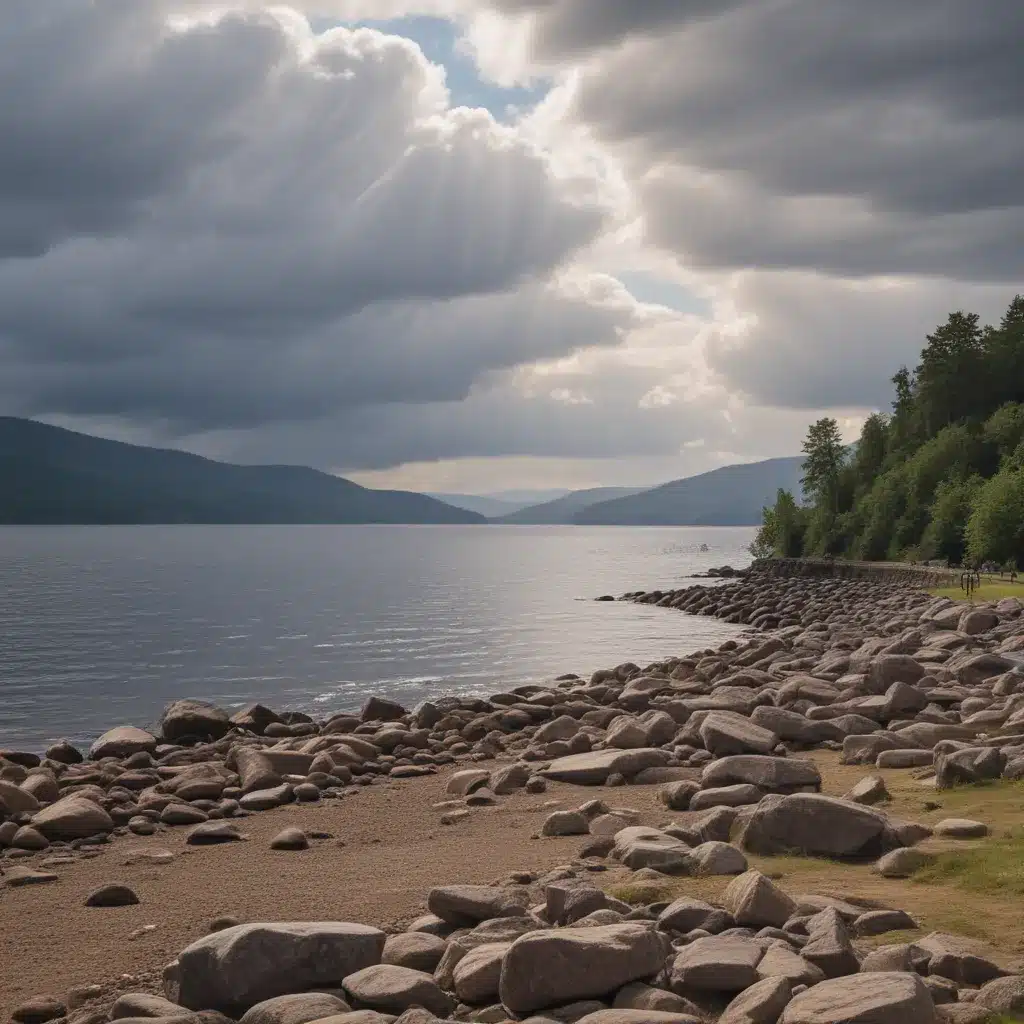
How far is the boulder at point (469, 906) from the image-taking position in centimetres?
855

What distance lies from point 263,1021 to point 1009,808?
7.83m

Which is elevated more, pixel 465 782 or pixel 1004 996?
pixel 1004 996

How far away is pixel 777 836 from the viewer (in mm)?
10312

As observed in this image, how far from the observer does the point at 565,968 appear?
22.6 ft

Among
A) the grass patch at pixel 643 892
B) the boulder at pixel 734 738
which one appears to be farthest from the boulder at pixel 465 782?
the grass patch at pixel 643 892

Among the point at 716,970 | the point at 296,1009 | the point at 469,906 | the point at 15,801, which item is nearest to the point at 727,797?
the point at 469,906

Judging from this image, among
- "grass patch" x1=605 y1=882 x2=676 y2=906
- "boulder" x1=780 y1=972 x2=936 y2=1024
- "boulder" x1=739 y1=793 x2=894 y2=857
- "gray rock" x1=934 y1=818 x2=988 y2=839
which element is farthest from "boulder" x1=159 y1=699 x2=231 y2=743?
"boulder" x1=780 y1=972 x2=936 y2=1024

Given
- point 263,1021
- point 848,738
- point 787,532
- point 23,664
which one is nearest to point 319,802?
point 848,738

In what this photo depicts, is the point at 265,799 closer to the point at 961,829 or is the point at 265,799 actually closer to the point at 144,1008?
the point at 144,1008

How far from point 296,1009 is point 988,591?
49.4 meters

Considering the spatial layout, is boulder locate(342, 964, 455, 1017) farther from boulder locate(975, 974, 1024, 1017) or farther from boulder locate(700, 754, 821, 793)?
boulder locate(700, 754, 821, 793)

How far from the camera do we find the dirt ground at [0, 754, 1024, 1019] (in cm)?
866

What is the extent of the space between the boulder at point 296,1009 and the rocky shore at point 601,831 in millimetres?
14

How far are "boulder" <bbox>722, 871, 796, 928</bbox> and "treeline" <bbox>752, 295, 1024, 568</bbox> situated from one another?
6109 cm
